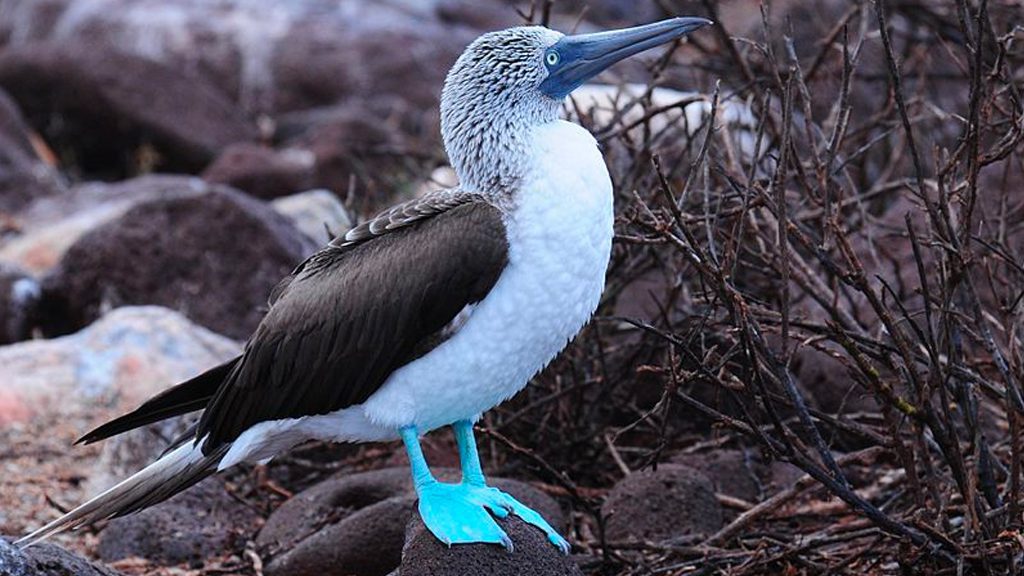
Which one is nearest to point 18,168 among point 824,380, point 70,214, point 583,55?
point 70,214

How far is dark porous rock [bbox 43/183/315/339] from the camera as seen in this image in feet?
20.2

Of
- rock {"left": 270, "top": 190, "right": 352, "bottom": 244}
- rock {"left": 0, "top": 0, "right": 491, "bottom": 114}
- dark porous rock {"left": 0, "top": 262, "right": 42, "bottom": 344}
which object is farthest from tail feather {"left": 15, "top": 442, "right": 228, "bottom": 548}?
rock {"left": 0, "top": 0, "right": 491, "bottom": 114}

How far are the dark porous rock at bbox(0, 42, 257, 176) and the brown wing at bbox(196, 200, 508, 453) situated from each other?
646 centimetres

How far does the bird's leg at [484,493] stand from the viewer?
3.23 m

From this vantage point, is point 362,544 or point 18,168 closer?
point 362,544

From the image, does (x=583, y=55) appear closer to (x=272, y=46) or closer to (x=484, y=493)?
(x=484, y=493)

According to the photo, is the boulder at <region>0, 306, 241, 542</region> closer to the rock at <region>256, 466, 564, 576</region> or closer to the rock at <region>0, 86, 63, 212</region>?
the rock at <region>256, 466, 564, 576</region>

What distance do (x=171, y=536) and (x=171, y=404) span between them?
93 centimetres

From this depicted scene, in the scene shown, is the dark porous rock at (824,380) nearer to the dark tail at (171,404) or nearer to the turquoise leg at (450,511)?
the turquoise leg at (450,511)

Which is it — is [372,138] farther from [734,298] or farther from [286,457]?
[734,298]

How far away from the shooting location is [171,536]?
431 centimetres

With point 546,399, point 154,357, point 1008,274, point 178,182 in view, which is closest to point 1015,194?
point 1008,274

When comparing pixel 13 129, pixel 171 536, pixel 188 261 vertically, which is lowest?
pixel 13 129

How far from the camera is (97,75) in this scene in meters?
9.84
